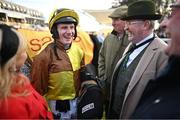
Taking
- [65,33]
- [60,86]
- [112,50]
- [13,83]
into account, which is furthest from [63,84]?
[112,50]

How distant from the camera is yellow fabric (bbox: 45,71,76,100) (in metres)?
4.03

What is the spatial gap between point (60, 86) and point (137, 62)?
2.65 feet

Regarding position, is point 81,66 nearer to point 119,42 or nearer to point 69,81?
point 69,81

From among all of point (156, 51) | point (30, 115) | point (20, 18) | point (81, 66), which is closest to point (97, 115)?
point (81, 66)

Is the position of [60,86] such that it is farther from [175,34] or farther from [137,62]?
[175,34]

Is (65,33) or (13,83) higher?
(65,33)

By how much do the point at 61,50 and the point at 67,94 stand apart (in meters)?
0.45

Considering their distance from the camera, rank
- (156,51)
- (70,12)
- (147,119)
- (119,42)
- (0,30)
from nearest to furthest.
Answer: (147,119) → (0,30) → (156,51) → (70,12) → (119,42)

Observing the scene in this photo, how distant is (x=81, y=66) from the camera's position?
433 cm

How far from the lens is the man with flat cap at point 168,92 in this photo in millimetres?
1667

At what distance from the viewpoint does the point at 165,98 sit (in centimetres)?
171

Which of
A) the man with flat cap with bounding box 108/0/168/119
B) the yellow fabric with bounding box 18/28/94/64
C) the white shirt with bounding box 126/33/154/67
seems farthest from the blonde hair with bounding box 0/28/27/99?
the yellow fabric with bounding box 18/28/94/64

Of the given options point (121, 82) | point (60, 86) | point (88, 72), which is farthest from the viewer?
point (88, 72)

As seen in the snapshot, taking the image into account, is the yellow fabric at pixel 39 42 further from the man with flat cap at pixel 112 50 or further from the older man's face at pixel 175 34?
the older man's face at pixel 175 34
